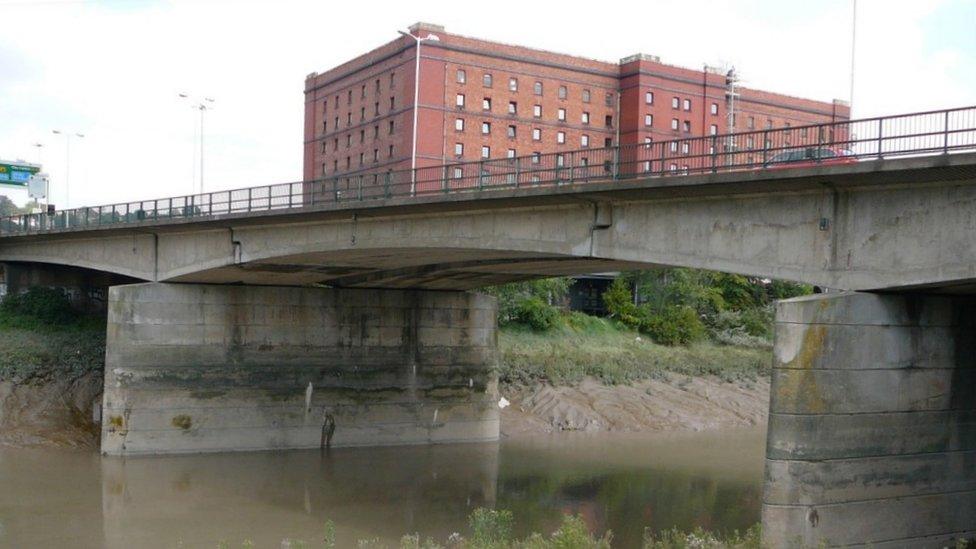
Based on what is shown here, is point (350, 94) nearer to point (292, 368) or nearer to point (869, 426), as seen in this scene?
point (292, 368)

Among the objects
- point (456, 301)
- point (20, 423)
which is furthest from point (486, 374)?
point (20, 423)

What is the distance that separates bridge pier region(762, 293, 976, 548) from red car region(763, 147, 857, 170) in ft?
7.46

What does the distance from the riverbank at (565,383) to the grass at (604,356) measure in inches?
2.2

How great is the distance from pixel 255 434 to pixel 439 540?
45.7ft

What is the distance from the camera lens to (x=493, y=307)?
40.0 meters

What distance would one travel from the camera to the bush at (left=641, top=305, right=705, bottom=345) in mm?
58000

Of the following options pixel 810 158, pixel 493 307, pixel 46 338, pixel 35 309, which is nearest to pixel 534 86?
pixel 493 307

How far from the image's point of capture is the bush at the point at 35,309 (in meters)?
45.4

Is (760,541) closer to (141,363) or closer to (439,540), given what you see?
(439,540)

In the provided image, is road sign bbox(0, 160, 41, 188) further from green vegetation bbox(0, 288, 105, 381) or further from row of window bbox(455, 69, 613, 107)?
row of window bbox(455, 69, 613, 107)

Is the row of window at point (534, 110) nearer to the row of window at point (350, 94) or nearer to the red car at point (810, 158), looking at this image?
the row of window at point (350, 94)

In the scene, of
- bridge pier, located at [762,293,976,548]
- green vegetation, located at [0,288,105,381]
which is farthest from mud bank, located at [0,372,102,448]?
bridge pier, located at [762,293,976,548]

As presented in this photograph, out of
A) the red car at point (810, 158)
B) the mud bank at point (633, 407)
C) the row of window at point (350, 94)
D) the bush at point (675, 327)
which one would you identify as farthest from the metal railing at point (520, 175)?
the row of window at point (350, 94)

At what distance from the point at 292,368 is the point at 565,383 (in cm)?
1434
